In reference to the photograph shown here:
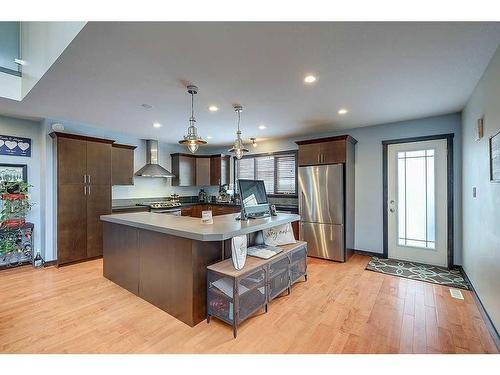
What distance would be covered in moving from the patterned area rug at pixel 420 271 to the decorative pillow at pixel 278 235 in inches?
66.6

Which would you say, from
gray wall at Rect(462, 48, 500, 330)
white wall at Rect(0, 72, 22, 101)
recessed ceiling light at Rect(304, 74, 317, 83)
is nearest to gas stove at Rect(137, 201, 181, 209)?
white wall at Rect(0, 72, 22, 101)

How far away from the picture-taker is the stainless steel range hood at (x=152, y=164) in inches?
218

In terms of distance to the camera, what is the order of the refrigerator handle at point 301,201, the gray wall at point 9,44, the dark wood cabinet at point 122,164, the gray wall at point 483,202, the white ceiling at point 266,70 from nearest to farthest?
1. the white ceiling at point 266,70
2. the gray wall at point 483,202
3. the gray wall at point 9,44
4. the refrigerator handle at point 301,201
5. the dark wood cabinet at point 122,164

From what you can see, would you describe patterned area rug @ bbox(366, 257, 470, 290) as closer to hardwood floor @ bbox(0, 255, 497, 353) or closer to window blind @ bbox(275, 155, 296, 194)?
hardwood floor @ bbox(0, 255, 497, 353)

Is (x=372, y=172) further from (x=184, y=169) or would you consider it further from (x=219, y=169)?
(x=184, y=169)

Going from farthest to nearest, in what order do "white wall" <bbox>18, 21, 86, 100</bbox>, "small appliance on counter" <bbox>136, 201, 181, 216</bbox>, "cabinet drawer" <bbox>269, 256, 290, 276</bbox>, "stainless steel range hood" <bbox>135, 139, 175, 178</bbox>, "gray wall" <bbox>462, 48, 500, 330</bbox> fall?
"stainless steel range hood" <bbox>135, 139, 175, 178</bbox>, "small appliance on counter" <bbox>136, 201, 181, 216</bbox>, "cabinet drawer" <bbox>269, 256, 290, 276</bbox>, "gray wall" <bbox>462, 48, 500, 330</bbox>, "white wall" <bbox>18, 21, 86, 100</bbox>

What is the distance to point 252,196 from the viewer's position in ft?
10.0

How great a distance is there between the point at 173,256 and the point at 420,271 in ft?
12.0

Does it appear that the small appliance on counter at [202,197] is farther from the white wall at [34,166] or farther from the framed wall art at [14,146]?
the framed wall art at [14,146]

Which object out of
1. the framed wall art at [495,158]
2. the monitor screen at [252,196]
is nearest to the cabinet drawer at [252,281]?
the monitor screen at [252,196]

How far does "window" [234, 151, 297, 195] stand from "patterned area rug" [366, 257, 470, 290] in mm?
2217

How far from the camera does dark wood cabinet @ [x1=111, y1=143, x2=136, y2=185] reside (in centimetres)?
497

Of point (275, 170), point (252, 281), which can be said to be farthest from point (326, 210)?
point (252, 281)
